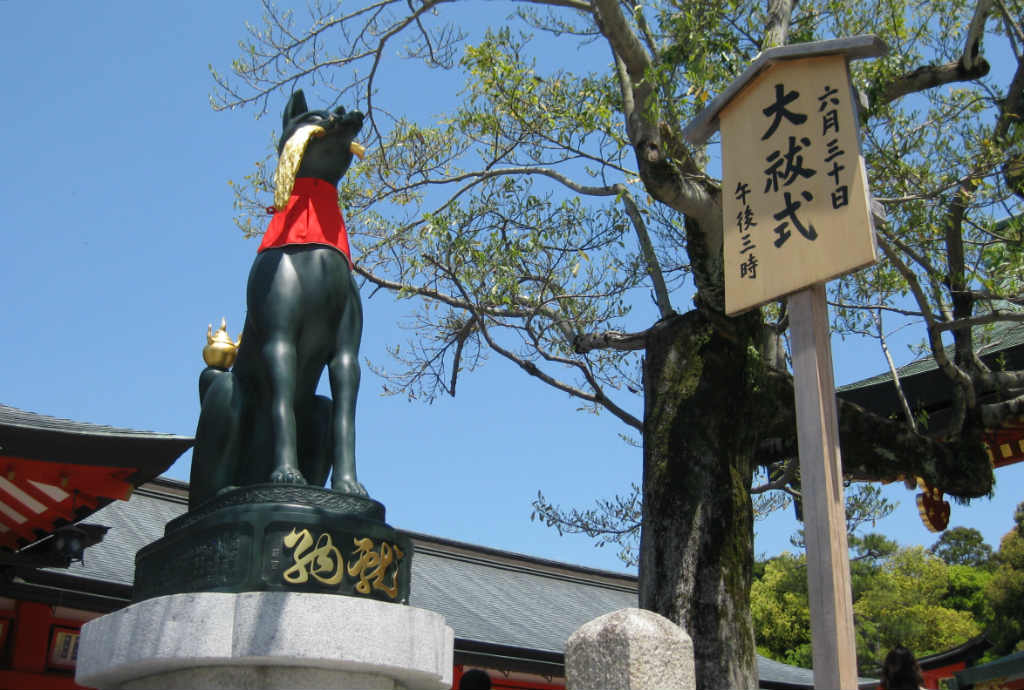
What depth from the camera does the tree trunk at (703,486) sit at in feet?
20.9

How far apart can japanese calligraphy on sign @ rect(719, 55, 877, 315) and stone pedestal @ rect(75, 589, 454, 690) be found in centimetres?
207

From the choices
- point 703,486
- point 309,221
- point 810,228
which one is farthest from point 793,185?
point 703,486

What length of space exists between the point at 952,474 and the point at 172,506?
973 centimetres

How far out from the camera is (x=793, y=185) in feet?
14.3

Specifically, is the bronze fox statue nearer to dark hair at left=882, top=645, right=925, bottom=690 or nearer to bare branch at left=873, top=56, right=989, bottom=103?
dark hair at left=882, top=645, right=925, bottom=690

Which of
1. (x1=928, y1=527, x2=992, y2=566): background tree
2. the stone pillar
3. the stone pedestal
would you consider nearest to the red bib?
the stone pedestal

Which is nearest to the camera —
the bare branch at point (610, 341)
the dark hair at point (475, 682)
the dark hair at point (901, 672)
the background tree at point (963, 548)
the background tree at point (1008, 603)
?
the dark hair at point (901, 672)

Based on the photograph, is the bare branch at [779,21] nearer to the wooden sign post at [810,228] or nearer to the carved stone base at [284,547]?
the wooden sign post at [810,228]

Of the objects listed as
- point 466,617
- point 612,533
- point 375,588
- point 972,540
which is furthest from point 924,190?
point 972,540

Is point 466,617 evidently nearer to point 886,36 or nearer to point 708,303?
point 708,303

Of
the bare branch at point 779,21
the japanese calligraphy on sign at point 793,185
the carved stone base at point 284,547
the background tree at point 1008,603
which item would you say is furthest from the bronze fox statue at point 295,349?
the background tree at point 1008,603

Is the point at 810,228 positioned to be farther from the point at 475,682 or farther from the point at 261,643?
the point at 261,643

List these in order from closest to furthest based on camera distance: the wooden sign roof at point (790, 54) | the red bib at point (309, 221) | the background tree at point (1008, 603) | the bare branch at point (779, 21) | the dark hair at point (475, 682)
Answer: the dark hair at point (475, 682), the wooden sign roof at point (790, 54), the red bib at point (309, 221), the bare branch at point (779, 21), the background tree at point (1008, 603)

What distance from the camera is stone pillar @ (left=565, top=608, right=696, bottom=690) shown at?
376 centimetres
